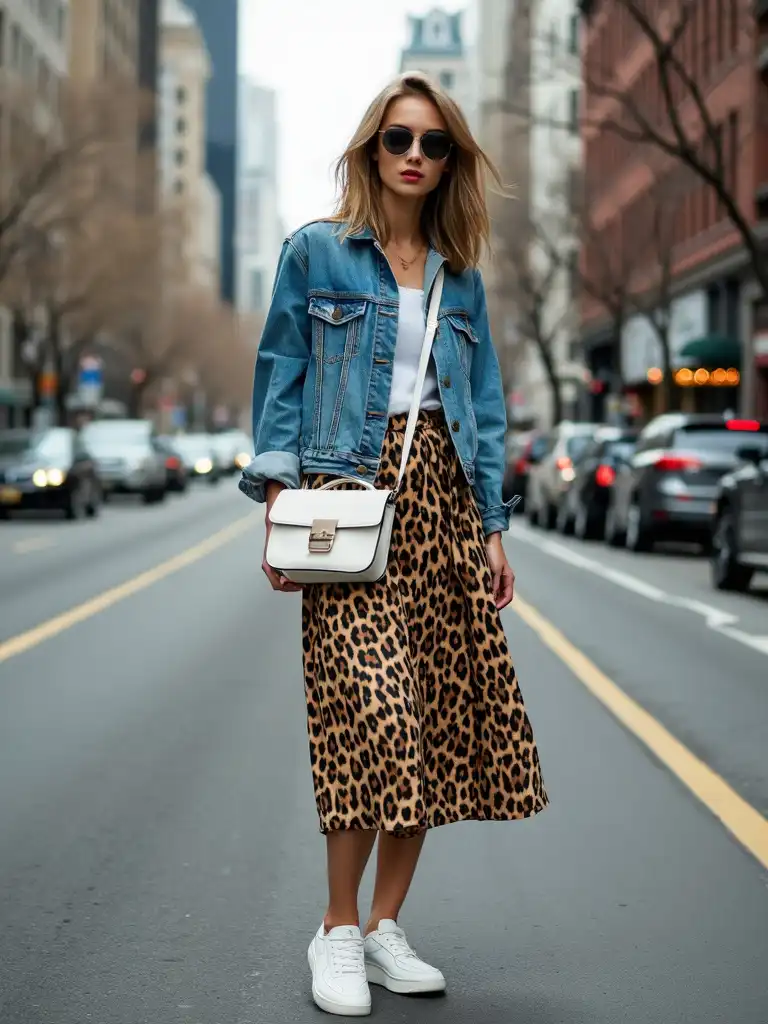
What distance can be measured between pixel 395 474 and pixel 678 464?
18405mm

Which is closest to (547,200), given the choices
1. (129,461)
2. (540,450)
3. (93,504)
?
(129,461)

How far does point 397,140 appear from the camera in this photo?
449cm

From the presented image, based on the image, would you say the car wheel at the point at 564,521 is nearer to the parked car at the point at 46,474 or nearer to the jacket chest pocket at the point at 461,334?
the parked car at the point at 46,474

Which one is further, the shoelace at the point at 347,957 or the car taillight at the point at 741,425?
the car taillight at the point at 741,425

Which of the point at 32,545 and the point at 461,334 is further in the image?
the point at 32,545

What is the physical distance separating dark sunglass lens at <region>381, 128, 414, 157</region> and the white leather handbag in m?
0.64

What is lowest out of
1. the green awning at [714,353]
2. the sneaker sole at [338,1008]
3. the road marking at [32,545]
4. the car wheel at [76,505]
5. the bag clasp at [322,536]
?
the road marking at [32,545]

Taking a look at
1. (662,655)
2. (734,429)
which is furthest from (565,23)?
(662,655)

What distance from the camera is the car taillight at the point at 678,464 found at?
2253 cm

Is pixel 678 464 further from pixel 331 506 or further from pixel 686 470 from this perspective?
pixel 331 506

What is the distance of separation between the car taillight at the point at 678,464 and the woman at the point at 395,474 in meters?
18.1

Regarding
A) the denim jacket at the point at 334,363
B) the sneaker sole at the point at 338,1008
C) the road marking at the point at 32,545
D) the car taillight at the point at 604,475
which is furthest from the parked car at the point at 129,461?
the sneaker sole at the point at 338,1008

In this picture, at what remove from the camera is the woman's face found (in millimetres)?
4492

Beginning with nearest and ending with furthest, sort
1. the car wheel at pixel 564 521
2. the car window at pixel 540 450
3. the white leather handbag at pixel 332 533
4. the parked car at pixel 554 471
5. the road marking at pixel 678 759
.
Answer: the white leather handbag at pixel 332 533 → the road marking at pixel 678 759 → the car wheel at pixel 564 521 → the parked car at pixel 554 471 → the car window at pixel 540 450
